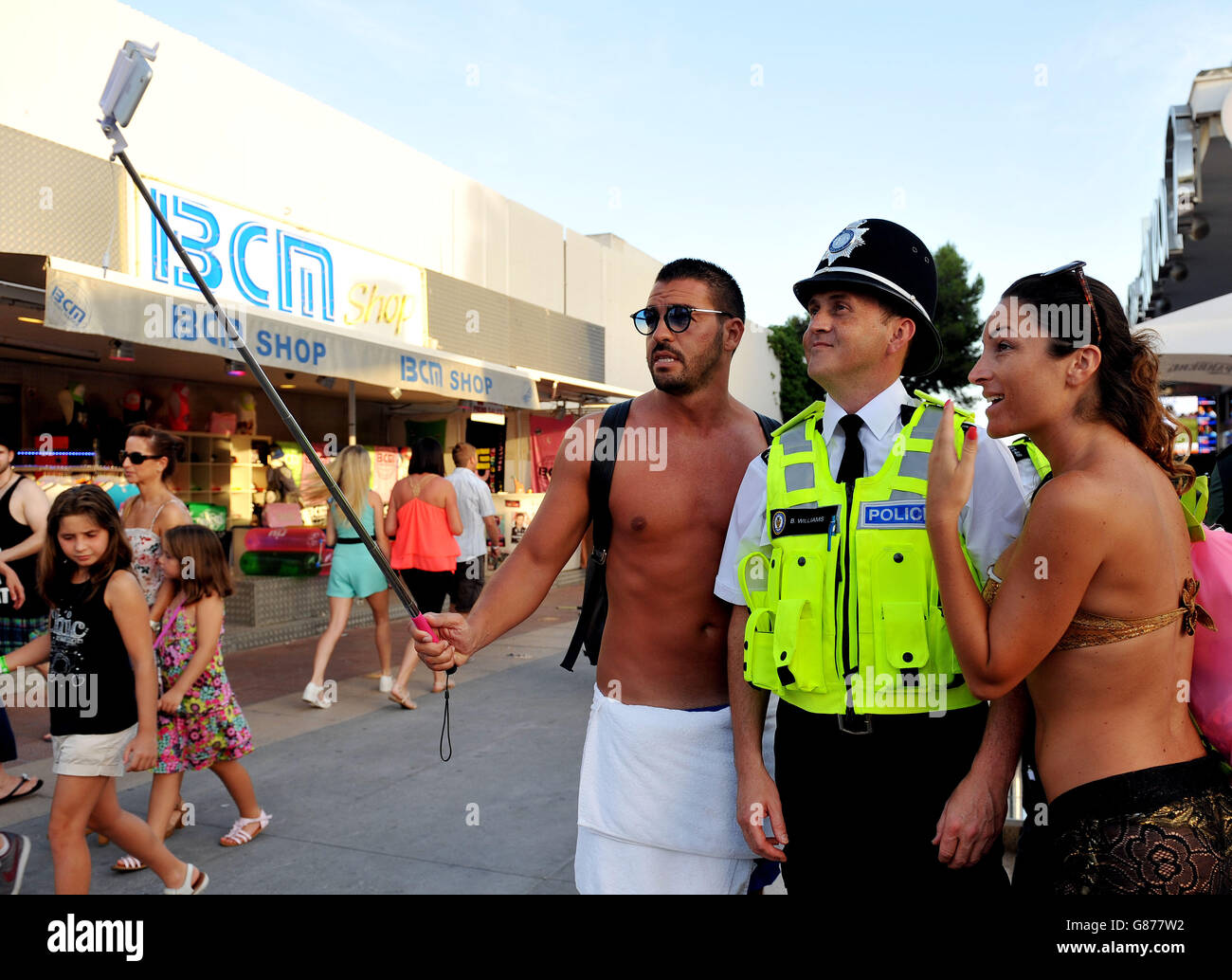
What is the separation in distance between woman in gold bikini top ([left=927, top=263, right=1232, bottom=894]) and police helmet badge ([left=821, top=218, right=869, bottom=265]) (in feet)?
1.54

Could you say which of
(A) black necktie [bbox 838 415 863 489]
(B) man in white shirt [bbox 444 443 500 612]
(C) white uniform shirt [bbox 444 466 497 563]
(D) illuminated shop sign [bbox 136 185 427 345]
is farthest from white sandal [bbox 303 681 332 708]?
(A) black necktie [bbox 838 415 863 489]

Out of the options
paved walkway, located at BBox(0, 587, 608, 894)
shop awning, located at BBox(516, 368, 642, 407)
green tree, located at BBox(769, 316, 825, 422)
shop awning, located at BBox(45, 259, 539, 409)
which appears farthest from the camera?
green tree, located at BBox(769, 316, 825, 422)

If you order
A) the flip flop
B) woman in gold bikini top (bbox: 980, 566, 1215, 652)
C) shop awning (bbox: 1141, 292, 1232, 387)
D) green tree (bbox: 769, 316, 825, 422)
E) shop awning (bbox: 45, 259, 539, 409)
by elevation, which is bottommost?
the flip flop

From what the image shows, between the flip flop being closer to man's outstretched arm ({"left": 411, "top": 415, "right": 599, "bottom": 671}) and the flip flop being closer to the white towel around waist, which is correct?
man's outstretched arm ({"left": 411, "top": 415, "right": 599, "bottom": 671})

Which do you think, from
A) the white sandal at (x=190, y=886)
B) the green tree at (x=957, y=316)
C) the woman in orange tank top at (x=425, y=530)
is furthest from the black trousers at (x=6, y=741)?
the green tree at (x=957, y=316)

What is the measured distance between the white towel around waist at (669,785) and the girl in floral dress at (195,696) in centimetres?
239

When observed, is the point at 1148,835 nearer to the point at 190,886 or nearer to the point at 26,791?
the point at 190,886

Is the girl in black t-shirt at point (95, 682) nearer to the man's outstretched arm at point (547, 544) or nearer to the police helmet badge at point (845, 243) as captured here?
the man's outstretched arm at point (547, 544)

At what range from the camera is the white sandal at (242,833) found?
4145mm

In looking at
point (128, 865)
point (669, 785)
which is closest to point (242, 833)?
point (128, 865)

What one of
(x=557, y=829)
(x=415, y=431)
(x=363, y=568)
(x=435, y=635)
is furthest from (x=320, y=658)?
(x=415, y=431)

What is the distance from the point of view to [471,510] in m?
7.91

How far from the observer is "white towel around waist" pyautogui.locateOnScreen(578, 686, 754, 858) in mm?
2262

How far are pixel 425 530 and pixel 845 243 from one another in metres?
5.54
